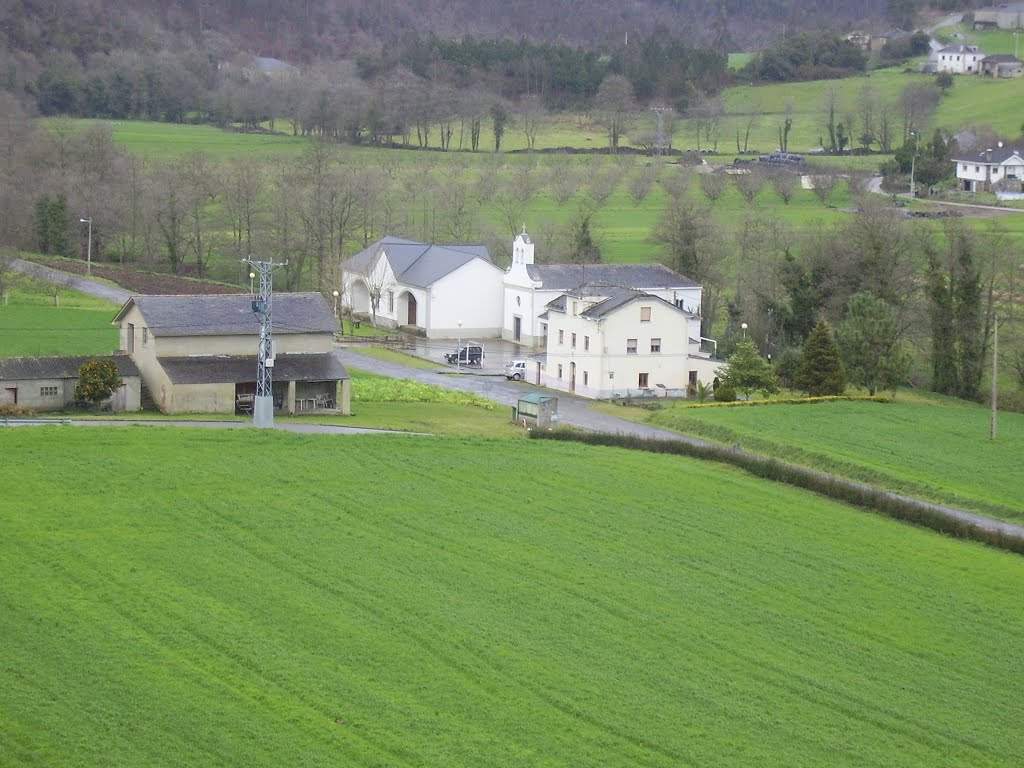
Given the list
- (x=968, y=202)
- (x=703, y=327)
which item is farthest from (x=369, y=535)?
(x=968, y=202)

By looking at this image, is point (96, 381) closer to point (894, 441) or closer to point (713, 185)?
point (894, 441)

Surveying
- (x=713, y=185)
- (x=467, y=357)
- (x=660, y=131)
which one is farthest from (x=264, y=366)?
(x=660, y=131)

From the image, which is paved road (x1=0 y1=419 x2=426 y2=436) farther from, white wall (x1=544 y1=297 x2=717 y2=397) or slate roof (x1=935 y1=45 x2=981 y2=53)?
slate roof (x1=935 y1=45 x2=981 y2=53)

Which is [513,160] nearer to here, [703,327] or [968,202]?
[968,202]

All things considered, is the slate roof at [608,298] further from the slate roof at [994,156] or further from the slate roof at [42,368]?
the slate roof at [994,156]

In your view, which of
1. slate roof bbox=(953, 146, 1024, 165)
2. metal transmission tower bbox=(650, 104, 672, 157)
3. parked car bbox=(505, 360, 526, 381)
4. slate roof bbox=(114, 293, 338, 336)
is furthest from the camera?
metal transmission tower bbox=(650, 104, 672, 157)

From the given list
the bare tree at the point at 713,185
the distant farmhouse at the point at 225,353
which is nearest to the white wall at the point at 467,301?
the distant farmhouse at the point at 225,353

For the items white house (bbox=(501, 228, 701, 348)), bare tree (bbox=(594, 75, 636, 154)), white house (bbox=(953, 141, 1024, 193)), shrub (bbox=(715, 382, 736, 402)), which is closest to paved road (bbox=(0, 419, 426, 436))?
shrub (bbox=(715, 382, 736, 402))
